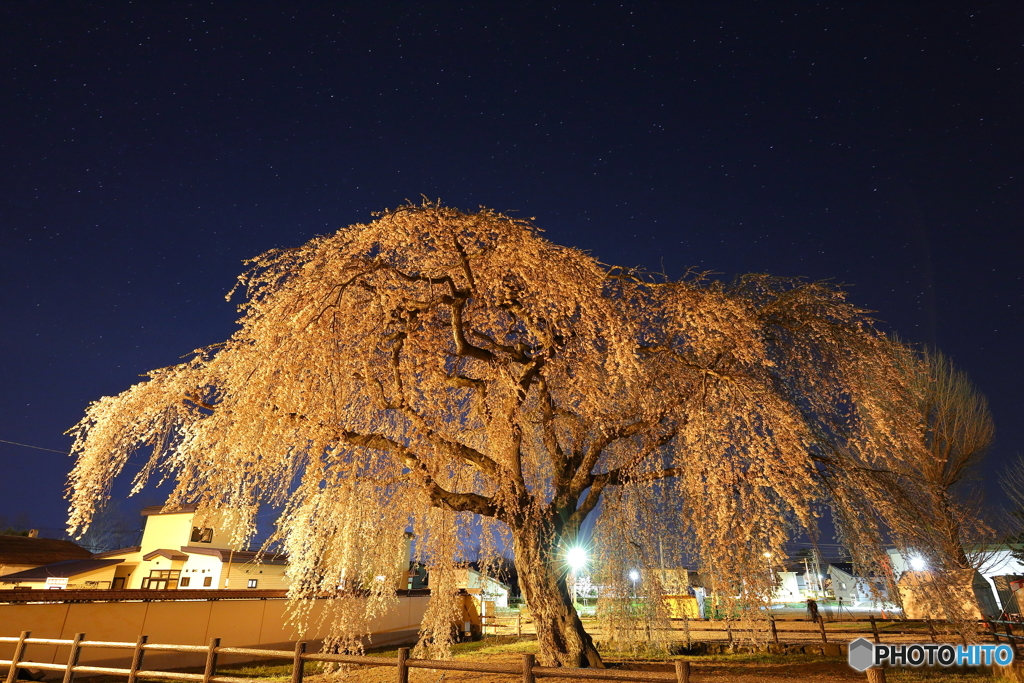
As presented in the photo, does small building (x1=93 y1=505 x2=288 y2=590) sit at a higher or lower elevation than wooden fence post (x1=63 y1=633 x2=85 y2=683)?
higher

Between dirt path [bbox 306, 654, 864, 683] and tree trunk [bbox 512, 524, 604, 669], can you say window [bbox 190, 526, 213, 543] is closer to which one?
dirt path [bbox 306, 654, 864, 683]

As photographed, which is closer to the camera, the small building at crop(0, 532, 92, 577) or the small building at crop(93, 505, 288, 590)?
the small building at crop(93, 505, 288, 590)

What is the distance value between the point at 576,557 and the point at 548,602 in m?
0.89

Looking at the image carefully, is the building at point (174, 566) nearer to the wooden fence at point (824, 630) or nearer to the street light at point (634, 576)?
the wooden fence at point (824, 630)

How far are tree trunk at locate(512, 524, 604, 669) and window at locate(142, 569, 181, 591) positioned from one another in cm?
2214

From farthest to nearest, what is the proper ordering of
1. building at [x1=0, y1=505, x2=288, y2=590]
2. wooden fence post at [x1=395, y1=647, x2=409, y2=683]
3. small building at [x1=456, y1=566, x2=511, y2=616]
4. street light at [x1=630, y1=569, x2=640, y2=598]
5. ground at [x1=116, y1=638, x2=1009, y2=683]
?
building at [x1=0, y1=505, x2=288, y2=590] < small building at [x1=456, y1=566, x2=511, y2=616] < street light at [x1=630, y1=569, x2=640, y2=598] < ground at [x1=116, y1=638, x2=1009, y2=683] < wooden fence post at [x1=395, y1=647, x2=409, y2=683]

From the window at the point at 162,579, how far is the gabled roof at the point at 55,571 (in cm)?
199

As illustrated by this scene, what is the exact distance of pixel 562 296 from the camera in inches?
314

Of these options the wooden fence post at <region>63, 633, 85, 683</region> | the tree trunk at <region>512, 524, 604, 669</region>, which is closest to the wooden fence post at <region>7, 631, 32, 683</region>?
the wooden fence post at <region>63, 633, 85, 683</region>

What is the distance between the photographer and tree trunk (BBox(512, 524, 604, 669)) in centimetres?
901

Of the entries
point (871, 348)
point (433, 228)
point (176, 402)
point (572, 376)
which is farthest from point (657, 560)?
point (176, 402)

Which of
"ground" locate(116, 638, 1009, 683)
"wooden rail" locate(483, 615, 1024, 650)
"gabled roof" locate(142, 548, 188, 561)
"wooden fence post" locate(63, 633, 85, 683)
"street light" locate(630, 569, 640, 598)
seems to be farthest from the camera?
"gabled roof" locate(142, 548, 188, 561)

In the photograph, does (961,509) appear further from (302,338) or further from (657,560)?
(302,338)

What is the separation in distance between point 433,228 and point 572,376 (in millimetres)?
3439
